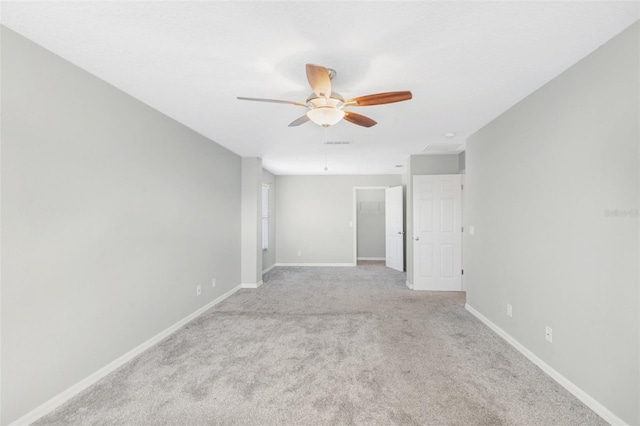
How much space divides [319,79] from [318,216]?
5.74 meters

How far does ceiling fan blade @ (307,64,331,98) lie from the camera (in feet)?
5.68

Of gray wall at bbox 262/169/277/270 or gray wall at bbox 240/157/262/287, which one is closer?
gray wall at bbox 240/157/262/287

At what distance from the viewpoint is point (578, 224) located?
2.06 meters

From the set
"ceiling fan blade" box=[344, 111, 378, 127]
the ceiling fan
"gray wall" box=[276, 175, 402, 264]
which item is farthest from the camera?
"gray wall" box=[276, 175, 402, 264]

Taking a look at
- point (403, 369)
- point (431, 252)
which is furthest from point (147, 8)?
point (431, 252)

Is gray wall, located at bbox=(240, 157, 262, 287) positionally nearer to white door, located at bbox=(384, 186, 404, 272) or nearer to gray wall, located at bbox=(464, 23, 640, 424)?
white door, located at bbox=(384, 186, 404, 272)

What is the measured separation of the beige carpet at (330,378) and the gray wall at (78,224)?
13.9 inches

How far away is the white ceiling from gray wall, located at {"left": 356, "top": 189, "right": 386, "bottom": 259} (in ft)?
18.9

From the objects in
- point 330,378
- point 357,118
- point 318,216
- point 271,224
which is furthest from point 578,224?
point 271,224

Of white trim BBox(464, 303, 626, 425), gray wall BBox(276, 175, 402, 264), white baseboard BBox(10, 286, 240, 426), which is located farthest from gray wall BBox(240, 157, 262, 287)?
white trim BBox(464, 303, 626, 425)

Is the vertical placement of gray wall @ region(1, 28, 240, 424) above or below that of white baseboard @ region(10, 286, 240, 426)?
above

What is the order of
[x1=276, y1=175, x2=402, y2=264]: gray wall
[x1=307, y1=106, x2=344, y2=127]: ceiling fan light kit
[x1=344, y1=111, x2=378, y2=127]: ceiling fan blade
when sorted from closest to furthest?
[x1=307, y1=106, x2=344, y2=127]: ceiling fan light kit
[x1=344, y1=111, x2=378, y2=127]: ceiling fan blade
[x1=276, y1=175, x2=402, y2=264]: gray wall

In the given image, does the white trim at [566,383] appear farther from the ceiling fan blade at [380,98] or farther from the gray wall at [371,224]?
the gray wall at [371,224]

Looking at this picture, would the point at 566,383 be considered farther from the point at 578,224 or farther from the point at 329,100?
the point at 329,100
